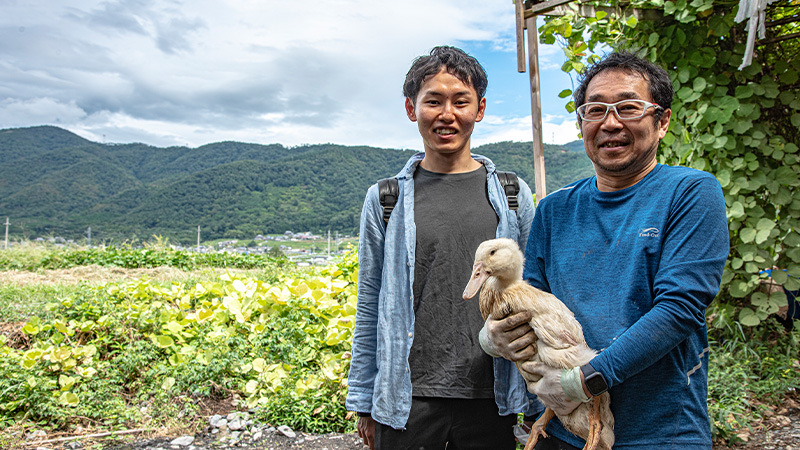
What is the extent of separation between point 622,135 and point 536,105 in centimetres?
344

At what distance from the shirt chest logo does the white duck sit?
12.6 inches

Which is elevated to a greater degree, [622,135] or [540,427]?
[622,135]

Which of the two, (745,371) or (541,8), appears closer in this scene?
(745,371)

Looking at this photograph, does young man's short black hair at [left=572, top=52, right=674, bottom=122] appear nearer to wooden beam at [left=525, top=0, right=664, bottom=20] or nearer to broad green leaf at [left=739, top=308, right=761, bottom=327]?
wooden beam at [left=525, top=0, right=664, bottom=20]

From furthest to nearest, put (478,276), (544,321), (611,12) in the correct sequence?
(611,12) < (478,276) < (544,321)

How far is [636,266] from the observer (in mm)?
1476

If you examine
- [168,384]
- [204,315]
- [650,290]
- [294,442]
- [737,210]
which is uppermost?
[737,210]

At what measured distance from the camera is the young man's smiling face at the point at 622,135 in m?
1.61

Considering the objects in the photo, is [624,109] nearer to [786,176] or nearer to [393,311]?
[393,311]

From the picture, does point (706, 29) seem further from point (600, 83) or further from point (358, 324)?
point (358, 324)

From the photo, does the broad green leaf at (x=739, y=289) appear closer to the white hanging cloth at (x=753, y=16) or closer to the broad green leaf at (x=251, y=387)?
the white hanging cloth at (x=753, y=16)

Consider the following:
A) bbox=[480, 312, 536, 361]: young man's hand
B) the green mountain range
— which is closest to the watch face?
bbox=[480, 312, 536, 361]: young man's hand

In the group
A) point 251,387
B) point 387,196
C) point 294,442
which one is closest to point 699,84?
point 387,196

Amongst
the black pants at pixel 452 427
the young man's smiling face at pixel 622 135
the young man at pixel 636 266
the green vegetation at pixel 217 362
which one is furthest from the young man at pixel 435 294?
the green vegetation at pixel 217 362
